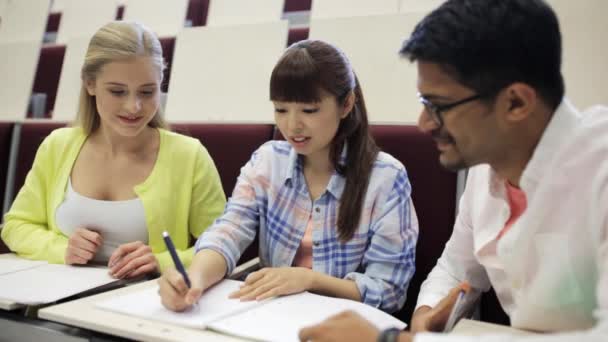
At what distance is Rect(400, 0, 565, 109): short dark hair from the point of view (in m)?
0.65

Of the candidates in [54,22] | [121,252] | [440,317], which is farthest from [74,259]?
[54,22]

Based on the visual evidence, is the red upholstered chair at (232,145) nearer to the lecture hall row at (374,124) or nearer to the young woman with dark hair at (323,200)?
the lecture hall row at (374,124)

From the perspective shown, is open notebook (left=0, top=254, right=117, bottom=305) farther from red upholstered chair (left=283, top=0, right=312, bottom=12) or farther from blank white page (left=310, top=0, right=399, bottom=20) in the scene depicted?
red upholstered chair (left=283, top=0, right=312, bottom=12)

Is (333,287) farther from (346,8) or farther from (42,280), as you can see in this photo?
(346,8)

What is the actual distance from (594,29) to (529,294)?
94 centimetres

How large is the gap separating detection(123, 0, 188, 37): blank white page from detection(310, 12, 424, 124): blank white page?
88cm

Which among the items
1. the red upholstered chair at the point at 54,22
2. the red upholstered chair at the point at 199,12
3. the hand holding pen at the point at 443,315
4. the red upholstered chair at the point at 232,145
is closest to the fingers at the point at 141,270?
the red upholstered chair at the point at 232,145

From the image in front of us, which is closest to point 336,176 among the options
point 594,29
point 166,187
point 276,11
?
point 166,187

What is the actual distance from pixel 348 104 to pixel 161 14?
1.48 metres

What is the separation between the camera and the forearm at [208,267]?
91 cm

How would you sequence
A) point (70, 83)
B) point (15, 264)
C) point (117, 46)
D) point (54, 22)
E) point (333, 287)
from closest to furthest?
1. point (333, 287)
2. point (15, 264)
3. point (117, 46)
4. point (70, 83)
5. point (54, 22)

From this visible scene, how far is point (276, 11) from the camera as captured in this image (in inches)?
81.1

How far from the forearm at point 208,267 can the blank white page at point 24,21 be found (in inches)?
71.1

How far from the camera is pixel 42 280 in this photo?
0.96 metres
